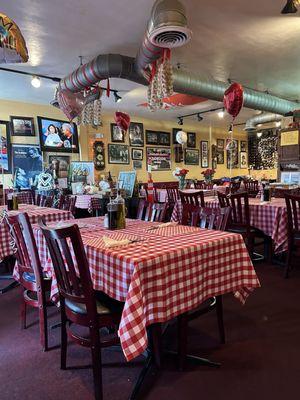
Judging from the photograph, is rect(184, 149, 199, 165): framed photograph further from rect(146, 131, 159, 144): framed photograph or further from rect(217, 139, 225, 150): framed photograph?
rect(146, 131, 159, 144): framed photograph

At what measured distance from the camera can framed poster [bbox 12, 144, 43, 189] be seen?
7.40m

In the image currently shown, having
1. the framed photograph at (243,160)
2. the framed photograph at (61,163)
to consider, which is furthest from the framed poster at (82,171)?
the framed photograph at (243,160)

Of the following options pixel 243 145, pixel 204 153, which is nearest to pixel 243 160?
pixel 243 145

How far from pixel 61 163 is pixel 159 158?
366cm

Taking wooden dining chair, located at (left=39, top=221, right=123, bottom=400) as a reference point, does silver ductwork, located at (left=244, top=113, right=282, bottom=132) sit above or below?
above

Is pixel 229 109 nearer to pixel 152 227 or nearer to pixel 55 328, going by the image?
pixel 152 227

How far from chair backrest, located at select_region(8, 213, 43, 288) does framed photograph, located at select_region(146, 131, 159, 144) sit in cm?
814

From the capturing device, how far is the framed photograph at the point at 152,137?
10242mm

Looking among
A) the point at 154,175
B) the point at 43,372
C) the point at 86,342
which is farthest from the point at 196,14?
the point at 154,175

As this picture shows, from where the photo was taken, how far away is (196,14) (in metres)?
3.65

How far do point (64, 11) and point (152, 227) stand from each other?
2.76 meters

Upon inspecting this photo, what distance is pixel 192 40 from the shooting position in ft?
14.2

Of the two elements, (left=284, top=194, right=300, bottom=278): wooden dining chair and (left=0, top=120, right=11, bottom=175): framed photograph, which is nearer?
(left=284, top=194, right=300, bottom=278): wooden dining chair

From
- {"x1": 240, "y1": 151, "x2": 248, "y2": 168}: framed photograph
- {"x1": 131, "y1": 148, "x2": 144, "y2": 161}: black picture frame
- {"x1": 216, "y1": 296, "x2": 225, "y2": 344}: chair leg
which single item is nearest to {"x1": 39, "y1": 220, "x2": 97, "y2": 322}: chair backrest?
{"x1": 216, "y1": 296, "x2": 225, "y2": 344}: chair leg
